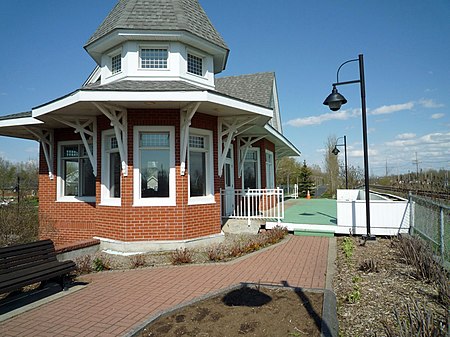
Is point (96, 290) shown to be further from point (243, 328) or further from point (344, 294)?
point (344, 294)

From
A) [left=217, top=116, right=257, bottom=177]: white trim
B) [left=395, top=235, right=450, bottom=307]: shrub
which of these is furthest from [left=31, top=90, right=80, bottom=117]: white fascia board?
[left=395, top=235, right=450, bottom=307]: shrub

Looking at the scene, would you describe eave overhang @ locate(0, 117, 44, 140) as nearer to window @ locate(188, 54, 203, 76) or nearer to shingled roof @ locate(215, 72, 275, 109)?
window @ locate(188, 54, 203, 76)

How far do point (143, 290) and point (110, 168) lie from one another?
4.61 meters

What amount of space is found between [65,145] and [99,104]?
4695 mm

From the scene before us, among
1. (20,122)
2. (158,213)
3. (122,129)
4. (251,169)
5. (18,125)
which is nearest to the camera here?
(122,129)

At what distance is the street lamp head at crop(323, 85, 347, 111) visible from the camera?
7.97 metres

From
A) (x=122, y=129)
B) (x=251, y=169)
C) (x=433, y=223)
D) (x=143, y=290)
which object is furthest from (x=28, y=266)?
(x=251, y=169)

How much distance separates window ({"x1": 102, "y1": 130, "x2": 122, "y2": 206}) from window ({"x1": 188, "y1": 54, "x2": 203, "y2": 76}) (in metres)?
3.13

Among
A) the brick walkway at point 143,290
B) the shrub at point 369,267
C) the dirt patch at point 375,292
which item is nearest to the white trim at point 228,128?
the brick walkway at point 143,290

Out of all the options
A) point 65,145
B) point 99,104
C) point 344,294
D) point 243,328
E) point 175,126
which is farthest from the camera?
point 65,145

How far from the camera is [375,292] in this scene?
4.65 metres

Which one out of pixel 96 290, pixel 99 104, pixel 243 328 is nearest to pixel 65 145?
pixel 99 104

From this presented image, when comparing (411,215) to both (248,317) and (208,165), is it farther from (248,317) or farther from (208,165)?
(248,317)

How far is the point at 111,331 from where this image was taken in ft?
12.4
